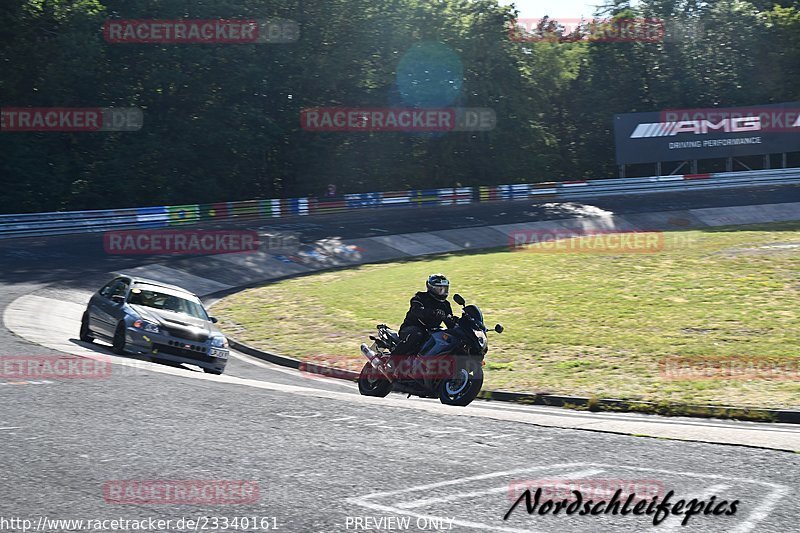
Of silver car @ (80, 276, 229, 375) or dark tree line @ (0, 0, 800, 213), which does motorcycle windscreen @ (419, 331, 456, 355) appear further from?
dark tree line @ (0, 0, 800, 213)

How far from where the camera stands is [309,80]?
1943 inches

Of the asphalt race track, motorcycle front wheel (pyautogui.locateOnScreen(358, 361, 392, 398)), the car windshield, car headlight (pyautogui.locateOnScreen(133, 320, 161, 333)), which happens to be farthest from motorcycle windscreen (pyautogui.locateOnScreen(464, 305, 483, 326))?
the car windshield

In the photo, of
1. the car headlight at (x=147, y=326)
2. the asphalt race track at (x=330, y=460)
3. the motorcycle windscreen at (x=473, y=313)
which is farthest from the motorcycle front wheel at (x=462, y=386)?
the car headlight at (x=147, y=326)

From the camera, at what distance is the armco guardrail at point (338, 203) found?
1480 inches

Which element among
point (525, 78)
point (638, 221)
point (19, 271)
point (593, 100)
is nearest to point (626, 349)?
point (19, 271)

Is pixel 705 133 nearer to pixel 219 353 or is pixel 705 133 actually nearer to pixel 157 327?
pixel 219 353

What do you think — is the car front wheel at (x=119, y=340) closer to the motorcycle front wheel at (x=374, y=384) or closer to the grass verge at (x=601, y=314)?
the grass verge at (x=601, y=314)

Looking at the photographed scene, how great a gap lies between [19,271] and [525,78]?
3410cm

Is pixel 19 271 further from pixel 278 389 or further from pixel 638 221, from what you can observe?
pixel 638 221

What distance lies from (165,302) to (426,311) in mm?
6776

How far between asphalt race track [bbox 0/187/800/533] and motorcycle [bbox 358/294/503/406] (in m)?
0.34

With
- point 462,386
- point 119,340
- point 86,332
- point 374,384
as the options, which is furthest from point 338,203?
point 462,386

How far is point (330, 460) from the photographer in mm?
9266

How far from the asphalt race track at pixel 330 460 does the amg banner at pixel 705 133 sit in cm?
3974
